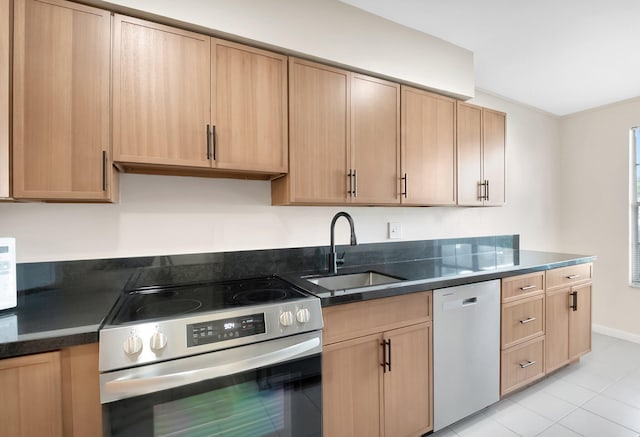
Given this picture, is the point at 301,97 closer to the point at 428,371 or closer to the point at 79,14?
the point at 79,14

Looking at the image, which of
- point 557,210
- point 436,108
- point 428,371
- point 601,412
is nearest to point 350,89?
point 436,108

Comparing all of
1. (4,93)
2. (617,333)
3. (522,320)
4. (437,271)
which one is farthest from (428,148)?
(617,333)

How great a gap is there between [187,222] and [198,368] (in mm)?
879

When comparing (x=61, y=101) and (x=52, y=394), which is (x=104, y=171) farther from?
(x=52, y=394)

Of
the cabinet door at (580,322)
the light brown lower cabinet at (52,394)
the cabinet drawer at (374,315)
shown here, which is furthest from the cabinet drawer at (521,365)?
the light brown lower cabinet at (52,394)

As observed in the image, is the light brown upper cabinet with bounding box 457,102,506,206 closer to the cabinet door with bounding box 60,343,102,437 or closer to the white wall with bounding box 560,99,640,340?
the white wall with bounding box 560,99,640,340

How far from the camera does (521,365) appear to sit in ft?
6.61

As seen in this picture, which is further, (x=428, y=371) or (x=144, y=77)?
(x=428, y=371)

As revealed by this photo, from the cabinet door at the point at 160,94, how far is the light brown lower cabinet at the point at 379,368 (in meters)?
1.02

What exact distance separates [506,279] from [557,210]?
2.39 metres

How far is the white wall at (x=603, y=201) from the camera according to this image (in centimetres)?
307

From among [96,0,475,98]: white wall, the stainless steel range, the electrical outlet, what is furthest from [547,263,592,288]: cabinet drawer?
the stainless steel range

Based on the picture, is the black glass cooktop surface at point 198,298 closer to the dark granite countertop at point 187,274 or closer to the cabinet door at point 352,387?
the dark granite countertop at point 187,274

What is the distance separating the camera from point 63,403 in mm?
940
